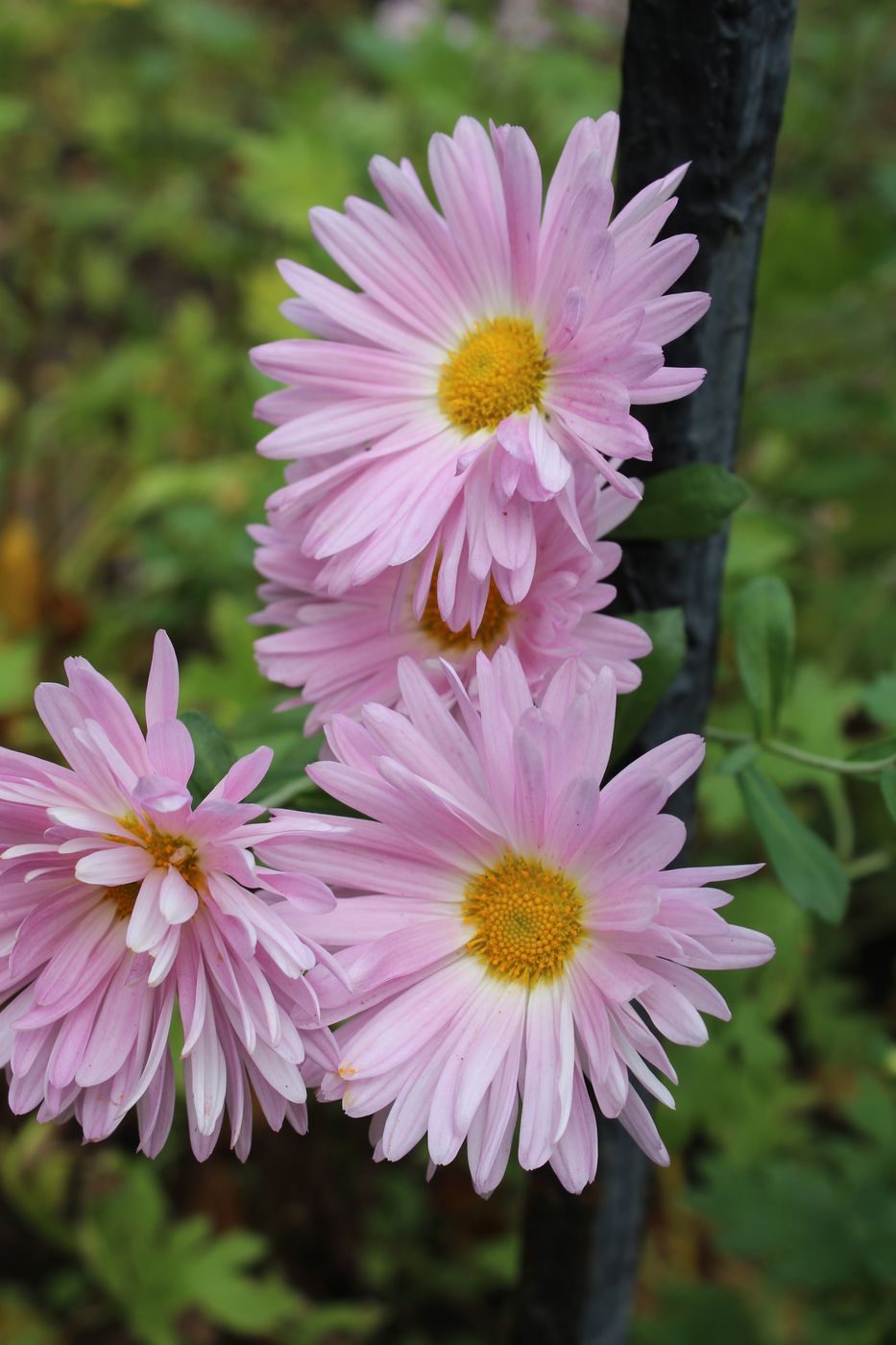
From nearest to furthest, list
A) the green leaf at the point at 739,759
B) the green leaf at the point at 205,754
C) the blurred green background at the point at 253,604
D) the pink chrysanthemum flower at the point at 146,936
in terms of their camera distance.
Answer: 1. the pink chrysanthemum flower at the point at 146,936
2. the green leaf at the point at 205,754
3. the green leaf at the point at 739,759
4. the blurred green background at the point at 253,604

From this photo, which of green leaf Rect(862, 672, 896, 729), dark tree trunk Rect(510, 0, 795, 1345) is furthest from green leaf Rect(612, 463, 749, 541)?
green leaf Rect(862, 672, 896, 729)

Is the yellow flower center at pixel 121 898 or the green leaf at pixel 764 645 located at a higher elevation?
the green leaf at pixel 764 645

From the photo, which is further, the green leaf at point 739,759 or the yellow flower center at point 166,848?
the green leaf at point 739,759

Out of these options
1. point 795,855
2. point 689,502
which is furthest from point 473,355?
point 795,855

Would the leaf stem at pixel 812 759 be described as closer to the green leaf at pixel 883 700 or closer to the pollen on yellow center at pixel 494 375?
the green leaf at pixel 883 700

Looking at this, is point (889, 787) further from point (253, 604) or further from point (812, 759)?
point (253, 604)

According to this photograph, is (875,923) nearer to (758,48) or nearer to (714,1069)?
(714,1069)

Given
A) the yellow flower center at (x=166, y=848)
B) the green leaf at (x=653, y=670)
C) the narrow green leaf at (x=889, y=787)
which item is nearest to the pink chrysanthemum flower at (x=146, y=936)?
the yellow flower center at (x=166, y=848)
